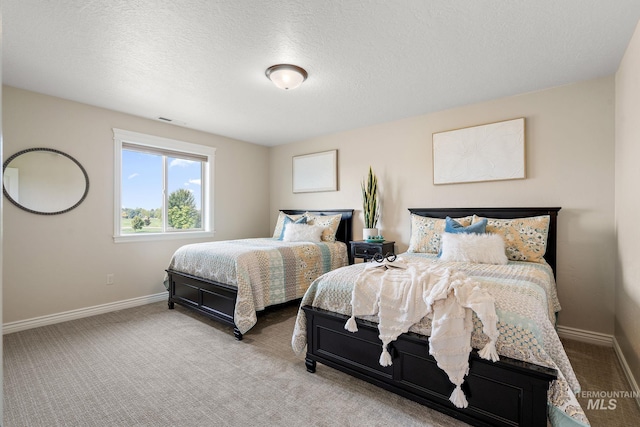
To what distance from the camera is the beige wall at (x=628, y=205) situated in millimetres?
2297

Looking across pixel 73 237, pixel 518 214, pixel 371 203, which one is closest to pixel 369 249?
pixel 371 203

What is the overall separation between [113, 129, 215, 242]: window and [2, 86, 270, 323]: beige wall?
0.11 m

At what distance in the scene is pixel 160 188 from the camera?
4.60 meters

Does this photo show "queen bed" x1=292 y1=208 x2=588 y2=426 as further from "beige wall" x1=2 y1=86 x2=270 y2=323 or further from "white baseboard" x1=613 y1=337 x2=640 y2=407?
"beige wall" x1=2 y1=86 x2=270 y2=323

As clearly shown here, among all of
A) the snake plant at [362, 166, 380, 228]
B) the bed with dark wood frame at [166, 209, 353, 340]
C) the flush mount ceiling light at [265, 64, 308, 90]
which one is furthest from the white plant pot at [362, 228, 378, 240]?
the flush mount ceiling light at [265, 64, 308, 90]

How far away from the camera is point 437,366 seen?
195 cm

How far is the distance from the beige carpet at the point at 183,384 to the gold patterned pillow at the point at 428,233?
144cm

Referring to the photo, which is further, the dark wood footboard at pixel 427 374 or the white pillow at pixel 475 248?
the white pillow at pixel 475 248

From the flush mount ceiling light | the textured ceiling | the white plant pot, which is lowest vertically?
the white plant pot

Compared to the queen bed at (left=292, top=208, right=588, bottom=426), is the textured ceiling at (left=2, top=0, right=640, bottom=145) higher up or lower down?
higher up

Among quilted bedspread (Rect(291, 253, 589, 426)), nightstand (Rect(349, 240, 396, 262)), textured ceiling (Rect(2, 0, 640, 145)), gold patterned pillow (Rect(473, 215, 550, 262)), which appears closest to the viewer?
quilted bedspread (Rect(291, 253, 589, 426))

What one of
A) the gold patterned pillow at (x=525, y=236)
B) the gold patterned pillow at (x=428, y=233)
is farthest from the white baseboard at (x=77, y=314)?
the gold patterned pillow at (x=525, y=236)

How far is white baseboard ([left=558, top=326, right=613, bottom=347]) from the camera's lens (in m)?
3.01

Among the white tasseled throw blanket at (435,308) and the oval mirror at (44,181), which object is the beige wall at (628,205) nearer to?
the white tasseled throw blanket at (435,308)
